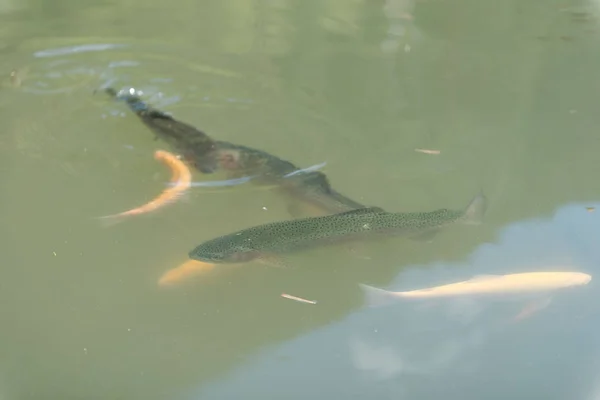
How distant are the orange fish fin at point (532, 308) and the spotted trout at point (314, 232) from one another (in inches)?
Result: 19.5

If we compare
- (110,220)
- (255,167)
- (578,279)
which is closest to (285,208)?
(255,167)

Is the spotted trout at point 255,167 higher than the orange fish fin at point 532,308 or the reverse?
higher

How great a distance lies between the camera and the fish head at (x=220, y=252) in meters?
2.29

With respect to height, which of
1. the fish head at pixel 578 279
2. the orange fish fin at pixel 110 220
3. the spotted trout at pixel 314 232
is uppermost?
the spotted trout at pixel 314 232

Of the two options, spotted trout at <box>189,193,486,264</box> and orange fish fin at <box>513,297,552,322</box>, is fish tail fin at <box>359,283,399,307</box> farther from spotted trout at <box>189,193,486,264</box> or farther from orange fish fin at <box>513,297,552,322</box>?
orange fish fin at <box>513,297,552,322</box>

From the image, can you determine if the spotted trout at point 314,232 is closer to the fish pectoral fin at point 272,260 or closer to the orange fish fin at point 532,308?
the fish pectoral fin at point 272,260

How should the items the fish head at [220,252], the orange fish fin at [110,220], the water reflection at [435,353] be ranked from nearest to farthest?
1. the water reflection at [435,353]
2. the fish head at [220,252]
3. the orange fish fin at [110,220]

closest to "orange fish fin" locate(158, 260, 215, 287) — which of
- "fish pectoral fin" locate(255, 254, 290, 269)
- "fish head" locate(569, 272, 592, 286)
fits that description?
"fish pectoral fin" locate(255, 254, 290, 269)

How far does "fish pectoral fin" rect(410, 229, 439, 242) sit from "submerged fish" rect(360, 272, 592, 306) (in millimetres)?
280

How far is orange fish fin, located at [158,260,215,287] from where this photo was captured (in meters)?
2.31

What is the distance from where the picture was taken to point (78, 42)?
397 centimetres

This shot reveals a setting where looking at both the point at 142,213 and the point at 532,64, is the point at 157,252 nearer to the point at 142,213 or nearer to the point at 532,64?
the point at 142,213

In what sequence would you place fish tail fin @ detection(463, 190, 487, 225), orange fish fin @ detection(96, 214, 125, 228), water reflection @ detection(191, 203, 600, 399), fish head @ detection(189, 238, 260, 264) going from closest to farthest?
water reflection @ detection(191, 203, 600, 399) < fish head @ detection(189, 238, 260, 264) < orange fish fin @ detection(96, 214, 125, 228) < fish tail fin @ detection(463, 190, 487, 225)

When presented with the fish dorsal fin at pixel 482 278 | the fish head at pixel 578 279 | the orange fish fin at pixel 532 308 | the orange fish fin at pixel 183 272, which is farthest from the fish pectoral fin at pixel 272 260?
the fish head at pixel 578 279
